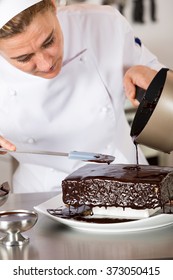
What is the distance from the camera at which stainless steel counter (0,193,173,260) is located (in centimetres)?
143

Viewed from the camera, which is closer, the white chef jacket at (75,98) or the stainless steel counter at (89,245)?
the stainless steel counter at (89,245)

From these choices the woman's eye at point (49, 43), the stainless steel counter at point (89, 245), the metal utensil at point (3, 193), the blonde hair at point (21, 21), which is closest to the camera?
the stainless steel counter at point (89, 245)

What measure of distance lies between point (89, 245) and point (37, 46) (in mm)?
1160

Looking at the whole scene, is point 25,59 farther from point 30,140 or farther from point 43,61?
point 30,140

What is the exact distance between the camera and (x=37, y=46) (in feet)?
8.11

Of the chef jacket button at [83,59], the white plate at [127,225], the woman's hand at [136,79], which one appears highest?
→ the chef jacket button at [83,59]

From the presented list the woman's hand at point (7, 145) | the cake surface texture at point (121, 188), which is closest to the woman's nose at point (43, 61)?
the woman's hand at point (7, 145)

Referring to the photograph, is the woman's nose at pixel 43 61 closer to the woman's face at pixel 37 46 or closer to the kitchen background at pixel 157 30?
the woman's face at pixel 37 46

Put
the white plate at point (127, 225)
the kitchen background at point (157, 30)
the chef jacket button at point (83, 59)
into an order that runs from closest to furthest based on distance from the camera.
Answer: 1. the white plate at point (127, 225)
2. the chef jacket button at point (83, 59)
3. the kitchen background at point (157, 30)

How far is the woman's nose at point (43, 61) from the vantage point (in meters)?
2.49
